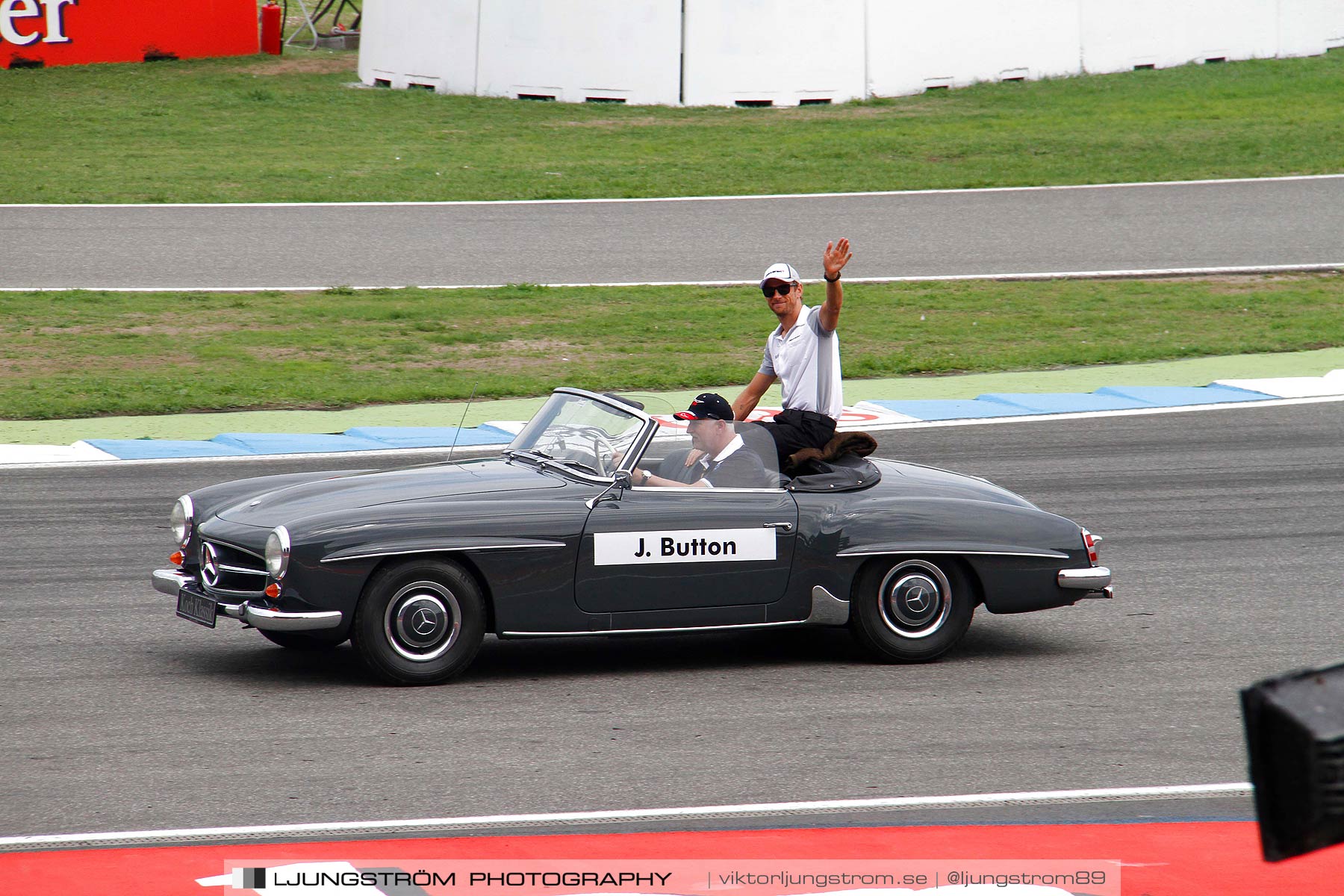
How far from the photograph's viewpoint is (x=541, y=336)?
656 inches

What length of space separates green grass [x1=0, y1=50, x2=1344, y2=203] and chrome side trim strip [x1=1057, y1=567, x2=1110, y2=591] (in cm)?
1692

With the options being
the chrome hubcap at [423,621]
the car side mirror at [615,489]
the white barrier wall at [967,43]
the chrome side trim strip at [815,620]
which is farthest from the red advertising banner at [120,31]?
the chrome side trim strip at [815,620]

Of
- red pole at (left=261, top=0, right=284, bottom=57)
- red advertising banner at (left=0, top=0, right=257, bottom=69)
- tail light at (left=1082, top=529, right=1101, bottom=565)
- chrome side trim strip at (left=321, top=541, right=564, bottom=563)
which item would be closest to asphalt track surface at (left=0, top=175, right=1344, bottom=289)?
red advertising banner at (left=0, top=0, right=257, bottom=69)

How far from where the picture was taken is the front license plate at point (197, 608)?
6.90 m

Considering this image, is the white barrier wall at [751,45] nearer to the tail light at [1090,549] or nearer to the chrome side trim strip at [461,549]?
the tail light at [1090,549]

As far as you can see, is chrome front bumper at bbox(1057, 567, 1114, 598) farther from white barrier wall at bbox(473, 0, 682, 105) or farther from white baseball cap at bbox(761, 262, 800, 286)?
white barrier wall at bbox(473, 0, 682, 105)

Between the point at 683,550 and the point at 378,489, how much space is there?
1350mm

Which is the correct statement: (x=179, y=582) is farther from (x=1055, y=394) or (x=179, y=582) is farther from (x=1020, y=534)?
(x=1055, y=394)

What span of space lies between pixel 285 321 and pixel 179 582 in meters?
10.2

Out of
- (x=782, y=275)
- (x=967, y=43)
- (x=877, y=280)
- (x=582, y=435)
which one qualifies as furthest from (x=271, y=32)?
(x=582, y=435)

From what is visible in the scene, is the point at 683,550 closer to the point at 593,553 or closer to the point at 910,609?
the point at 593,553

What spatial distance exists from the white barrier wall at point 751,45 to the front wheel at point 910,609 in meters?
21.7

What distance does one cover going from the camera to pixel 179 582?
23.6 ft

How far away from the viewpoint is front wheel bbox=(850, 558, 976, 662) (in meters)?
7.44
